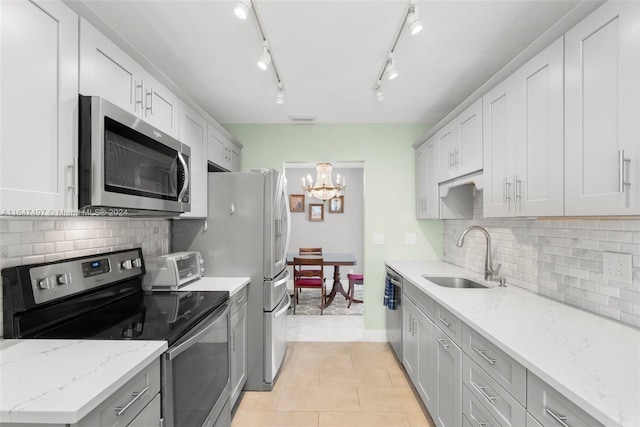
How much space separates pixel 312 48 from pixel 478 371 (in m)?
2.04

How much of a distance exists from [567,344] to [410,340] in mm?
1524

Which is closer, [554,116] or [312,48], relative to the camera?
[554,116]

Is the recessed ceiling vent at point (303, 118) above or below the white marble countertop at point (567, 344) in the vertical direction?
above

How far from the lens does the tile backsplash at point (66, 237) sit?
137cm

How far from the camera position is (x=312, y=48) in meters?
2.05


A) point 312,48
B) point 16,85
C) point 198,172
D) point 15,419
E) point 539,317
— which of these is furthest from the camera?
point 198,172

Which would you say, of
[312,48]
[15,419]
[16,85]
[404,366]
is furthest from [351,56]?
[404,366]

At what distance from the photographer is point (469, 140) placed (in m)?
2.35

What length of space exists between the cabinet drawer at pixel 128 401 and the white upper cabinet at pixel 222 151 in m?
1.93

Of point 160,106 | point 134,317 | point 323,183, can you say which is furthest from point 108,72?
point 323,183

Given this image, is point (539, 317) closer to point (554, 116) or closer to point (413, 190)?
point (554, 116)

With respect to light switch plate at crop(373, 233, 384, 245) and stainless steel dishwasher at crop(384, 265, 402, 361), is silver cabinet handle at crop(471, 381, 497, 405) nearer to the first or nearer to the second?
stainless steel dishwasher at crop(384, 265, 402, 361)

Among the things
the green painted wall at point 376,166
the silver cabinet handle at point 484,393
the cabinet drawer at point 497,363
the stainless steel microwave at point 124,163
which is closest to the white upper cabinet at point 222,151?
the green painted wall at point 376,166

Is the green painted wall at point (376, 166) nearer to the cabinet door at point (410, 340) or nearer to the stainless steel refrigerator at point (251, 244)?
the cabinet door at point (410, 340)
